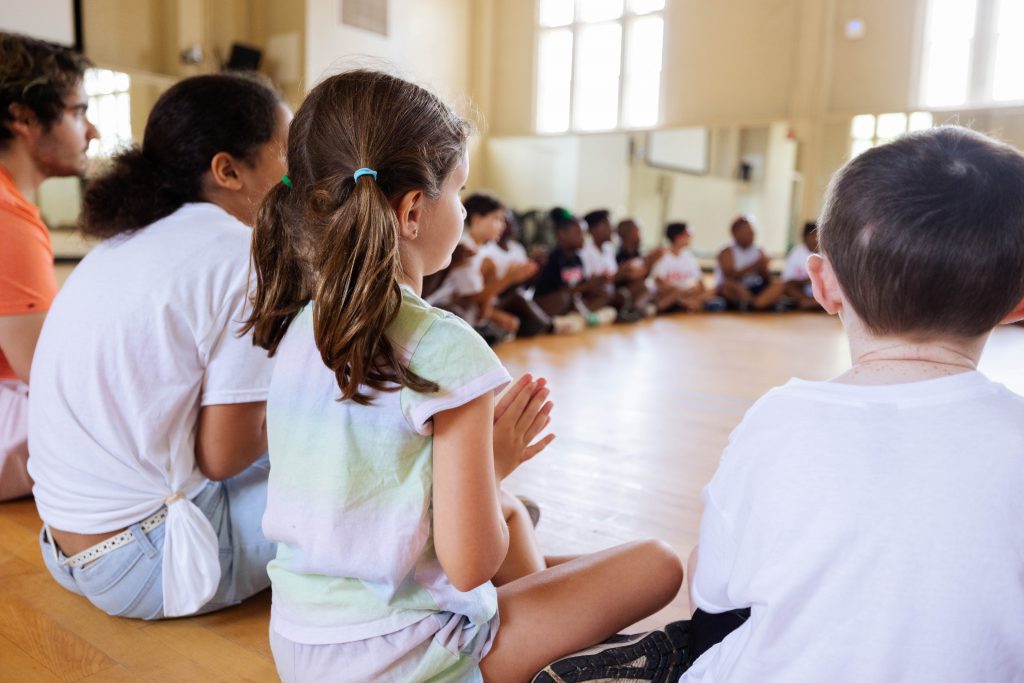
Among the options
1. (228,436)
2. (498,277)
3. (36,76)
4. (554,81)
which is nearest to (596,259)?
(498,277)

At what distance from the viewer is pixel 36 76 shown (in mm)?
1646

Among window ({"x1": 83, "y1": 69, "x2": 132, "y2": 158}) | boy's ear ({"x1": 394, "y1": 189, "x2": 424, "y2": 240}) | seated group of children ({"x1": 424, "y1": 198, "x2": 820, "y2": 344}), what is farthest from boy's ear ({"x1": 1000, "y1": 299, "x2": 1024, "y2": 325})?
window ({"x1": 83, "y1": 69, "x2": 132, "y2": 158})

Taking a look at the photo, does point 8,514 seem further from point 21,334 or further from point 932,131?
point 932,131

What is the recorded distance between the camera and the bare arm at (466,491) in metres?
0.80

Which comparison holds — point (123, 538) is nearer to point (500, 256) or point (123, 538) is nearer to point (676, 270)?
point (500, 256)

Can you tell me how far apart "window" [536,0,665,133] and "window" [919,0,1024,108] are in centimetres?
264

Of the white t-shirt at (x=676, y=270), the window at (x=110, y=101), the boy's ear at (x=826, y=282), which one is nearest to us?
the boy's ear at (x=826, y=282)

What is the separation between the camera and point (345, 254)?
0.78 metres

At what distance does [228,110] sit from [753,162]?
299 inches

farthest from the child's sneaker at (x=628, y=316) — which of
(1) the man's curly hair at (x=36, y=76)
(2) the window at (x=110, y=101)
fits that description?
(1) the man's curly hair at (x=36, y=76)

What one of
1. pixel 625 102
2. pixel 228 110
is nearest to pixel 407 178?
pixel 228 110

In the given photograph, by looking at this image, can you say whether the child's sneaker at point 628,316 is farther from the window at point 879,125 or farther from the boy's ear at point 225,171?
the boy's ear at point 225,171

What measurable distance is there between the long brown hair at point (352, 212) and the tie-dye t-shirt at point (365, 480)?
30 mm

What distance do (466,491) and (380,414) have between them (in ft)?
0.39
